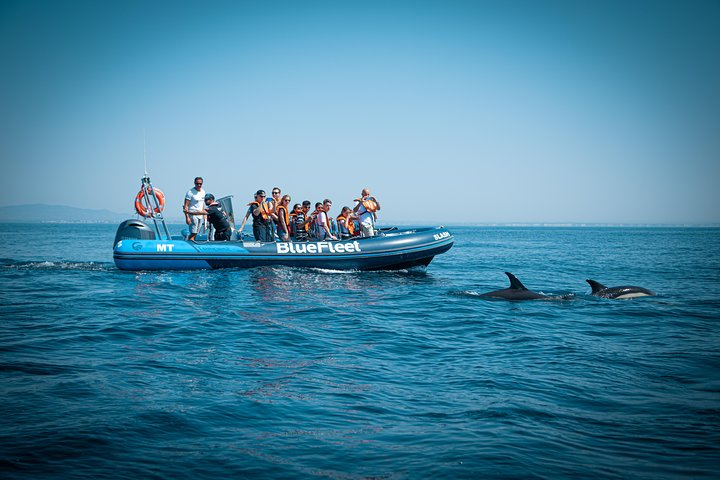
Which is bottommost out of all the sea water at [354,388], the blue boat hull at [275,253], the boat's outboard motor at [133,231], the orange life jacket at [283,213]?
the sea water at [354,388]

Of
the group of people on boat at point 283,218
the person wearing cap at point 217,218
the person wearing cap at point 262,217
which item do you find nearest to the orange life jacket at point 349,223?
the group of people on boat at point 283,218

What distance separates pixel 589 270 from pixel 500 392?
58.8 feet

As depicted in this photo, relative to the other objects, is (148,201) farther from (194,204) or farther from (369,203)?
(369,203)

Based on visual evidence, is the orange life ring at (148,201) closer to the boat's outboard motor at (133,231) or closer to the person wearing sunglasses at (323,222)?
the boat's outboard motor at (133,231)

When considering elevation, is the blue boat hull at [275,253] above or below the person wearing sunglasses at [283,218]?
below

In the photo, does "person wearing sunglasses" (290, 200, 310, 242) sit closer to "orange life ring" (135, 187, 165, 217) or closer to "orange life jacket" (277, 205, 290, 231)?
"orange life jacket" (277, 205, 290, 231)

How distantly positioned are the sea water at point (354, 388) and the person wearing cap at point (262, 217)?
5065mm

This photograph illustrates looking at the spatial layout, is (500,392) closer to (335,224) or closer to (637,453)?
(637,453)

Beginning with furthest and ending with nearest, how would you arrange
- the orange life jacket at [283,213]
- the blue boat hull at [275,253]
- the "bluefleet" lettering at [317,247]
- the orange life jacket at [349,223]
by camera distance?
1. the orange life jacket at [349,223]
2. the orange life jacket at [283,213]
3. the "bluefleet" lettering at [317,247]
4. the blue boat hull at [275,253]

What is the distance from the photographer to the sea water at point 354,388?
3922 mm

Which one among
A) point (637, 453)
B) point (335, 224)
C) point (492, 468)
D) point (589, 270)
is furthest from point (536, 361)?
point (589, 270)

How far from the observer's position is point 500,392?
549 cm

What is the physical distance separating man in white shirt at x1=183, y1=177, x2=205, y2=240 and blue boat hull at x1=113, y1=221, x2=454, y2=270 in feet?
2.58

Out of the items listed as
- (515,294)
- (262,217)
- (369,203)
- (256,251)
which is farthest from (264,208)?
(515,294)
